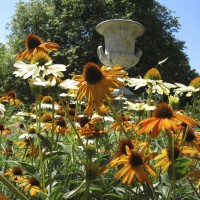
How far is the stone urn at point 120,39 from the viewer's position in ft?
33.9

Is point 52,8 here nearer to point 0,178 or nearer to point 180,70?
point 180,70

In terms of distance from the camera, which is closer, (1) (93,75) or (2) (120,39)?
(1) (93,75)

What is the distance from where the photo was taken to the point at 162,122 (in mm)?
1031

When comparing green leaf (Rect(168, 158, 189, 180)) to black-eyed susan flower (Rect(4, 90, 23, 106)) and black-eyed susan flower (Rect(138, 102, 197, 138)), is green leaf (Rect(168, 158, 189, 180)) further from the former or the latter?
black-eyed susan flower (Rect(4, 90, 23, 106))

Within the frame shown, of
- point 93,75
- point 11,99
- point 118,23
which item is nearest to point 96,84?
point 93,75

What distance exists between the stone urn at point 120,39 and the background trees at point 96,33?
17.4ft

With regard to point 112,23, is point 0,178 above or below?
below

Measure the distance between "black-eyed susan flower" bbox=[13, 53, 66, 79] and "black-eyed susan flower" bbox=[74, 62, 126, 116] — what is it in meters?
0.09

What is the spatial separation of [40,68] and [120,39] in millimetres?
9266

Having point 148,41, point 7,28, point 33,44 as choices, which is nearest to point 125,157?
point 33,44

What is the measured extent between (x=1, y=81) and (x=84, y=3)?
5.72 m

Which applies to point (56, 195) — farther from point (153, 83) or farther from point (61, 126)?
point (61, 126)

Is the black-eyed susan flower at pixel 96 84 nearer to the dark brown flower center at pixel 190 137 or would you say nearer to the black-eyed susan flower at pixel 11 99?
the dark brown flower center at pixel 190 137

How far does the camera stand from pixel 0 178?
730 millimetres
